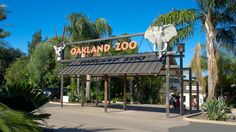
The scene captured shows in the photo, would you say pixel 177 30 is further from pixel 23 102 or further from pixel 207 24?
pixel 23 102

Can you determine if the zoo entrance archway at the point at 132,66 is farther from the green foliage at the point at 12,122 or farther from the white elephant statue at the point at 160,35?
the green foliage at the point at 12,122

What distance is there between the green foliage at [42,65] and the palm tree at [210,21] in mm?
26176

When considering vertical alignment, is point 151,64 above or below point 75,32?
below

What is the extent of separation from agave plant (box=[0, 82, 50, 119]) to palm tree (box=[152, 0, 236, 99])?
11568 millimetres

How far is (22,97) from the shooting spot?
928 cm

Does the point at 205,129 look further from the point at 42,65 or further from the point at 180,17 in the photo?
the point at 42,65

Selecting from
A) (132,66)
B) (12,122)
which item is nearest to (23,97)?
(12,122)

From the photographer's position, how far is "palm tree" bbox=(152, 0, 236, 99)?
62.5 feet

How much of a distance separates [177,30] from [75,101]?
1530cm

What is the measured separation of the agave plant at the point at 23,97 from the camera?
9156 millimetres

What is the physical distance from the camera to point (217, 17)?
65.3 feet

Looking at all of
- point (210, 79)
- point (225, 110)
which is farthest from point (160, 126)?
point (210, 79)

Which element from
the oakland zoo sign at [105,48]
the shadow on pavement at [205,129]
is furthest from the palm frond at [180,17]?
the shadow on pavement at [205,129]

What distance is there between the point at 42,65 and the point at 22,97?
36.1 m
